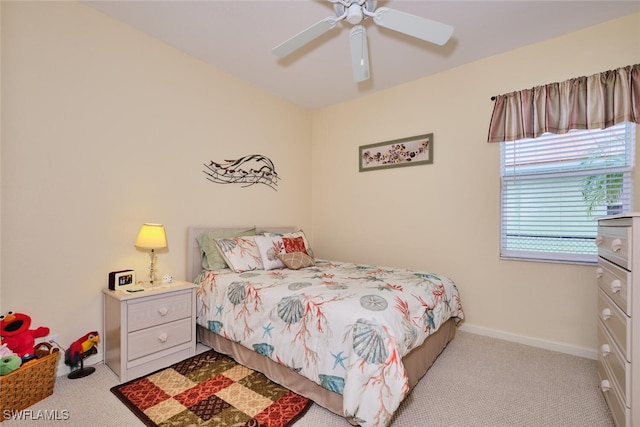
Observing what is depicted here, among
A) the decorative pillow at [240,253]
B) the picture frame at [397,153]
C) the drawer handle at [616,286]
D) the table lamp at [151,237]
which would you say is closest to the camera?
the drawer handle at [616,286]

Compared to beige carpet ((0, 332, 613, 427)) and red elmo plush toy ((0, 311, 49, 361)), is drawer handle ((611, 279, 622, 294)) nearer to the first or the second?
beige carpet ((0, 332, 613, 427))

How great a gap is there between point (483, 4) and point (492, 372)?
266 cm

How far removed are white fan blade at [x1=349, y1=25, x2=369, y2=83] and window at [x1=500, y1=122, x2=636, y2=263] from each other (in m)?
1.58

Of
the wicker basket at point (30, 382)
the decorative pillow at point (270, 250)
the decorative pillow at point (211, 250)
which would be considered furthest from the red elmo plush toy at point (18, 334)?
the decorative pillow at point (270, 250)

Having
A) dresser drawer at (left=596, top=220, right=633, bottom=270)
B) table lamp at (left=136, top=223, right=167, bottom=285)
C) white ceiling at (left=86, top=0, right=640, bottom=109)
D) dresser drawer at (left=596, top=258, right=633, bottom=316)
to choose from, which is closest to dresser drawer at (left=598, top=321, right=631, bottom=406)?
dresser drawer at (left=596, top=258, right=633, bottom=316)

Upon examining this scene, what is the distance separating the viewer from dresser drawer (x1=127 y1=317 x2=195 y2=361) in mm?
2025

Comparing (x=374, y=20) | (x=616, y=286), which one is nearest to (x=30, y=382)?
Result: (x=374, y=20)

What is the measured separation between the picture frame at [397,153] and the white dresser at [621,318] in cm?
170

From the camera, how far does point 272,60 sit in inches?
114

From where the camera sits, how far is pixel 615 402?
148 centimetres

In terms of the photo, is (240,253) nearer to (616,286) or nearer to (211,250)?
(211,250)

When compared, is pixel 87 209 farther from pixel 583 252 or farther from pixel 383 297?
pixel 583 252

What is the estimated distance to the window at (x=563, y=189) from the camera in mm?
2309

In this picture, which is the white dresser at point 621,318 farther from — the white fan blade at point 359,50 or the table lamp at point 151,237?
the table lamp at point 151,237
